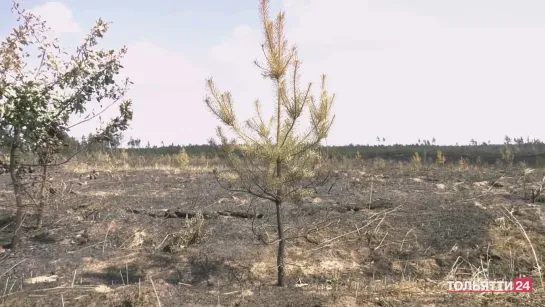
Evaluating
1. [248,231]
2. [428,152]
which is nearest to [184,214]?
[248,231]

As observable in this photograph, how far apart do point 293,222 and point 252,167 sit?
2.33 m

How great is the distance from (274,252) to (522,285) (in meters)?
2.85

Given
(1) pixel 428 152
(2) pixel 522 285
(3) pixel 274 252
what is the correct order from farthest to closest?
(1) pixel 428 152 < (3) pixel 274 252 < (2) pixel 522 285

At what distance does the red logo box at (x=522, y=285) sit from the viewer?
159 inches

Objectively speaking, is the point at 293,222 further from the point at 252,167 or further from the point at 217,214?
the point at 252,167

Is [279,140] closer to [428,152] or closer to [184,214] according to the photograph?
[184,214]

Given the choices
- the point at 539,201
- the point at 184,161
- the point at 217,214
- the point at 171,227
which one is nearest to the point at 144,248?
the point at 171,227

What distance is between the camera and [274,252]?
5848 millimetres

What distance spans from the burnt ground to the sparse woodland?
23 millimetres

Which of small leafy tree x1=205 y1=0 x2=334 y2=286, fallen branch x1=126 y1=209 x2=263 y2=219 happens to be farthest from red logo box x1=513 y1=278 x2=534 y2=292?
fallen branch x1=126 y1=209 x2=263 y2=219

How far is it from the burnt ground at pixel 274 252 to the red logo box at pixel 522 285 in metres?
0.09

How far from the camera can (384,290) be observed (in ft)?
13.3

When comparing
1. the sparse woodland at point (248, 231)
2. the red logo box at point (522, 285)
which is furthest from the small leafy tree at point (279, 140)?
the red logo box at point (522, 285)

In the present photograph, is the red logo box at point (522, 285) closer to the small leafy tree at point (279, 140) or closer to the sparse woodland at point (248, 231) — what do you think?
the sparse woodland at point (248, 231)
